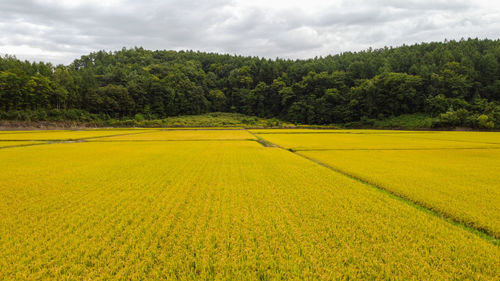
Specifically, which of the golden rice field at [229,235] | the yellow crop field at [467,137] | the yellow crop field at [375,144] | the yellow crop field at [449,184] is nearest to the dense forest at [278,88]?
the yellow crop field at [467,137]

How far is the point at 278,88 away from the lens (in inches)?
3826

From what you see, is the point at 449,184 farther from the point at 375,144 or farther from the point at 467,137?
the point at 467,137

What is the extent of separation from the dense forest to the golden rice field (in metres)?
65.3

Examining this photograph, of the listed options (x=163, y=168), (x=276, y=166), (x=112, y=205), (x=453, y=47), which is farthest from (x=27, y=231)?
(x=453, y=47)

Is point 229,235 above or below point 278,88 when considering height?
below

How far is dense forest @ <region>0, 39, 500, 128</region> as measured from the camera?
59562mm

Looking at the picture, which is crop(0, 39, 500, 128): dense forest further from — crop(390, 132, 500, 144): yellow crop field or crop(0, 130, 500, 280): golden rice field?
crop(0, 130, 500, 280): golden rice field

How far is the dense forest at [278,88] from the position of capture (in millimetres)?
59562

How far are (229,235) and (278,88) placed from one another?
318 ft

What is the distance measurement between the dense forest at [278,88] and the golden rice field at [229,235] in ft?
214

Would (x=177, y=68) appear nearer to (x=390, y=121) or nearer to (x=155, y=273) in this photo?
(x=390, y=121)

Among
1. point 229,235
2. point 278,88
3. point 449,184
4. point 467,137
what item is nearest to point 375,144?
point 449,184

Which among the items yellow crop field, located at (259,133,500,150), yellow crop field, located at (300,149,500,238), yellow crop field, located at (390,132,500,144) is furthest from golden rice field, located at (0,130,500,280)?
yellow crop field, located at (390,132,500,144)

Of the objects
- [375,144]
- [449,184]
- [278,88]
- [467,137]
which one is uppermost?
[278,88]
